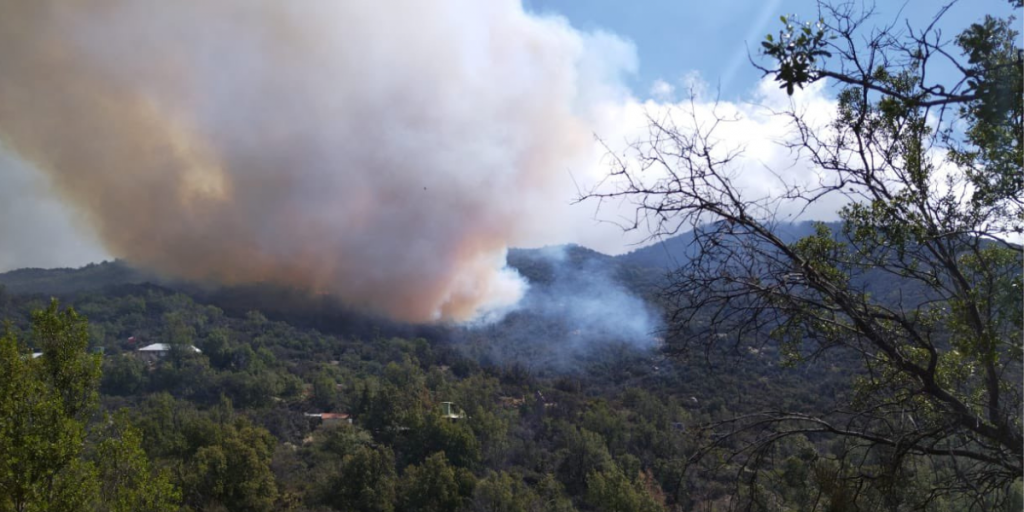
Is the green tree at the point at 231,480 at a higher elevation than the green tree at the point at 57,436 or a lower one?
lower

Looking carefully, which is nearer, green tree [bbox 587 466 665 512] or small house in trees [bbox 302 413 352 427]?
green tree [bbox 587 466 665 512]

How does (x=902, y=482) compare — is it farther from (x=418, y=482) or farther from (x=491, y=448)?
(x=491, y=448)

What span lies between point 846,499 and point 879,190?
242 centimetres

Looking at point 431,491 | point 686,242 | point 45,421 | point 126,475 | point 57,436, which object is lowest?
point 431,491

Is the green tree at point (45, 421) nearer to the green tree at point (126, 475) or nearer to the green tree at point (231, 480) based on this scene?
the green tree at point (126, 475)

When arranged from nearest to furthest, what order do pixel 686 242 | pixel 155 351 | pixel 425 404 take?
pixel 686 242 < pixel 425 404 < pixel 155 351

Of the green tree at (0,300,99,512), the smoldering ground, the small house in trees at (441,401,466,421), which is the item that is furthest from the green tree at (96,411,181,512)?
the smoldering ground

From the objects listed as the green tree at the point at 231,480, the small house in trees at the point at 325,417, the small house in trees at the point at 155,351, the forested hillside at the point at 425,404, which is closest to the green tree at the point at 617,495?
the forested hillside at the point at 425,404

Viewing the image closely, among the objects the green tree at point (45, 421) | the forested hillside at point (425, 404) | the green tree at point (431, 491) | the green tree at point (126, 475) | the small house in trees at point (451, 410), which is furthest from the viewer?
the small house in trees at point (451, 410)

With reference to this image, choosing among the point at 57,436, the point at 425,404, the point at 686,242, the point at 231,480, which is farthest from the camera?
the point at 425,404

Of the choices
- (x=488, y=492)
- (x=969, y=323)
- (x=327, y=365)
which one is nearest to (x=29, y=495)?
(x=969, y=323)

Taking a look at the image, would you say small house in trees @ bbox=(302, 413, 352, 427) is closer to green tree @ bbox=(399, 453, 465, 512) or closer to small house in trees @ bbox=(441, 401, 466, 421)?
small house in trees @ bbox=(441, 401, 466, 421)

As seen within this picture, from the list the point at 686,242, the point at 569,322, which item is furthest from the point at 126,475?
the point at 569,322

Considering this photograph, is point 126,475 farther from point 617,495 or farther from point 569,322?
point 569,322
